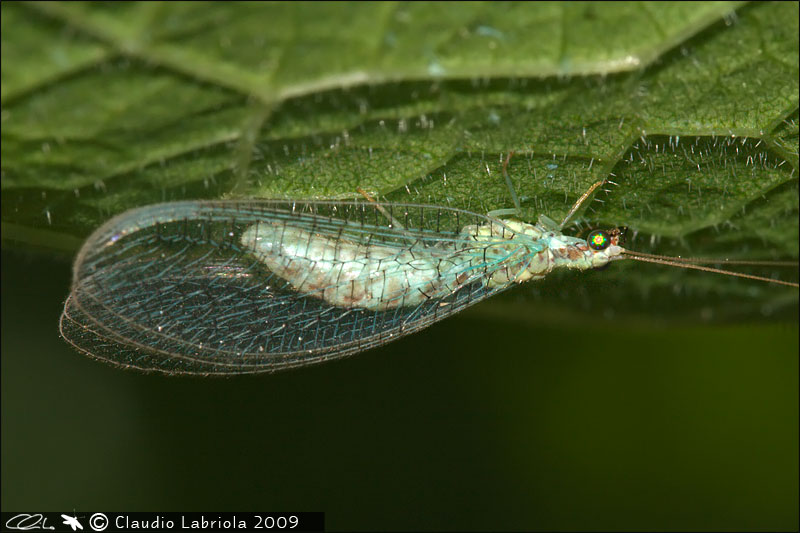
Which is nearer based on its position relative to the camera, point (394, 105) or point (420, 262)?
point (394, 105)

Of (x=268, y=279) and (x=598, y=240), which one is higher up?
(x=598, y=240)

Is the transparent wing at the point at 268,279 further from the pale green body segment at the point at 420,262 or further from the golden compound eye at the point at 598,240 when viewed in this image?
the golden compound eye at the point at 598,240

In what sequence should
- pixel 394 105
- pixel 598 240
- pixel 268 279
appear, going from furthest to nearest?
pixel 598 240 → pixel 268 279 → pixel 394 105

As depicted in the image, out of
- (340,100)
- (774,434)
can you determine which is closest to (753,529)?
(774,434)

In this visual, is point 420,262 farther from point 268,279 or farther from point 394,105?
point 394,105

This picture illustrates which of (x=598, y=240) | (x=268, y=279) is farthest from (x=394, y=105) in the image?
(x=598, y=240)

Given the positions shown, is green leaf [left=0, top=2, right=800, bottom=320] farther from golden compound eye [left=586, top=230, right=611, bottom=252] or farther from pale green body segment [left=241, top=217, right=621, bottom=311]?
pale green body segment [left=241, top=217, right=621, bottom=311]
